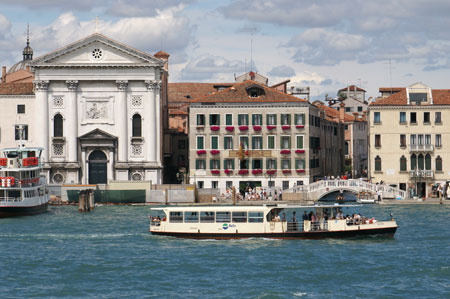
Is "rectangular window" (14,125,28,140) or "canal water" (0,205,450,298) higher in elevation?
"rectangular window" (14,125,28,140)

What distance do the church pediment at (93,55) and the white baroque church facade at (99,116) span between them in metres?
0.09

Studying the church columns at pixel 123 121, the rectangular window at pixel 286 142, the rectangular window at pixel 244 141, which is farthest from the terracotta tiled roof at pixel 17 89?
the rectangular window at pixel 286 142

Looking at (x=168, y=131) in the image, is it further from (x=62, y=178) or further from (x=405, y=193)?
(x=405, y=193)

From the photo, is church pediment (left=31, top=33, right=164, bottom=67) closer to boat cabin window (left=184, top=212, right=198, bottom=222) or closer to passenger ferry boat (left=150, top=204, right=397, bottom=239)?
boat cabin window (left=184, top=212, right=198, bottom=222)

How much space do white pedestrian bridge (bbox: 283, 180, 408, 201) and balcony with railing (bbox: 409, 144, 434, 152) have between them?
13.2 feet

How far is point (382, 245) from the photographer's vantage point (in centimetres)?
5144

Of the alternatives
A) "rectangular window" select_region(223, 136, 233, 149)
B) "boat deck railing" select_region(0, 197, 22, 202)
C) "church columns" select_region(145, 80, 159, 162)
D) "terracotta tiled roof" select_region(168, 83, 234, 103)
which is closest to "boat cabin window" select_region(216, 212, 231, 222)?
"boat deck railing" select_region(0, 197, 22, 202)

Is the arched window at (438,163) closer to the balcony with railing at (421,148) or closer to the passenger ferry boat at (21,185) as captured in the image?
the balcony with railing at (421,148)

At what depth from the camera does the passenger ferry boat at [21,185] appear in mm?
68750

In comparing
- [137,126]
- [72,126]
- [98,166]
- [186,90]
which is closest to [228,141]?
[137,126]

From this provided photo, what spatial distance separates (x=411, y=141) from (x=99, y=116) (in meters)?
27.5

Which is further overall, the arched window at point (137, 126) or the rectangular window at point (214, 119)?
the arched window at point (137, 126)

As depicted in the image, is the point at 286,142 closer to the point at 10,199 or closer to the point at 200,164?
the point at 200,164

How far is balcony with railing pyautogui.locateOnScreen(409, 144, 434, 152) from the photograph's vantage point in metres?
78.4
